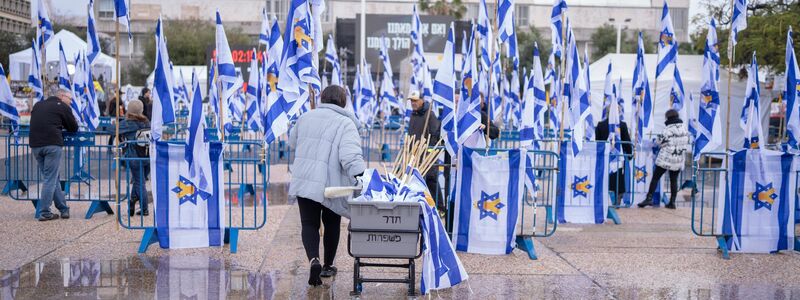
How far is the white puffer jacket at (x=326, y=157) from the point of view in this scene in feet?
21.5

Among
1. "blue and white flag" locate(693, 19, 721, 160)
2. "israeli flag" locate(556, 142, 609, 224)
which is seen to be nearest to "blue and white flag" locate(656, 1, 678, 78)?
"israeli flag" locate(556, 142, 609, 224)

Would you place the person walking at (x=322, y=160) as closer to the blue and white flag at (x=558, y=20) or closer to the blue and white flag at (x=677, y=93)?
the blue and white flag at (x=558, y=20)

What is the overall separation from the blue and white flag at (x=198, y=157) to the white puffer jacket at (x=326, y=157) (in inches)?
65.6

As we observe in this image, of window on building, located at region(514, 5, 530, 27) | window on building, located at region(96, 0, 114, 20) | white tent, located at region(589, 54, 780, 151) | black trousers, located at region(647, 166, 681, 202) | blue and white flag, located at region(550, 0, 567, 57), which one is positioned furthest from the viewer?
window on building, located at region(514, 5, 530, 27)

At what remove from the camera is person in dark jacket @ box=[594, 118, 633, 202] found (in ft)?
39.8

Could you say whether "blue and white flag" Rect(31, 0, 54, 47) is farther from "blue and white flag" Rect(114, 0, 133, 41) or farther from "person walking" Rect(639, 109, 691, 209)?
"person walking" Rect(639, 109, 691, 209)

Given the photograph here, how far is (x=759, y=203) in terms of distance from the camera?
28.5 ft

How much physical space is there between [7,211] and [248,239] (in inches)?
154

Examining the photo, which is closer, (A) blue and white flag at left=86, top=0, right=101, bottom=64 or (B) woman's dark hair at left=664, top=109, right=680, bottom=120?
(A) blue and white flag at left=86, top=0, right=101, bottom=64

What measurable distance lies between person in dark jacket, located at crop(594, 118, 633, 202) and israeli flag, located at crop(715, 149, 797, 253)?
2.89 m

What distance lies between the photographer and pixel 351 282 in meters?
7.11

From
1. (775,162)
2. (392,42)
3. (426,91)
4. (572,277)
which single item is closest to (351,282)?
(572,277)

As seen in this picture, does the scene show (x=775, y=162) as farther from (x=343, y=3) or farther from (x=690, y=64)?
(x=343, y=3)

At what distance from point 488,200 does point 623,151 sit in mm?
5370
